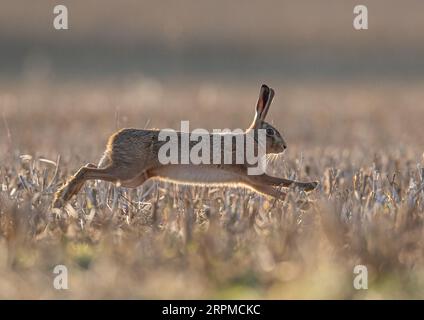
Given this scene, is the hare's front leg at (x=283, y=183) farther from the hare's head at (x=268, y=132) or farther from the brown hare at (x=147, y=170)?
the hare's head at (x=268, y=132)

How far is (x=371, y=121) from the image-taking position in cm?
1762

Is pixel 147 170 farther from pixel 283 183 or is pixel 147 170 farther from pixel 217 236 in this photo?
pixel 217 236

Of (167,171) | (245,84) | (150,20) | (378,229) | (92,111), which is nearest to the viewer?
(378,229)

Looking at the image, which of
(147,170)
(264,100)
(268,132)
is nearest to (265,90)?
(264,100)

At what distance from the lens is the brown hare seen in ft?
26.3

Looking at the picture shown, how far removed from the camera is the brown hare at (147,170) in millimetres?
8008

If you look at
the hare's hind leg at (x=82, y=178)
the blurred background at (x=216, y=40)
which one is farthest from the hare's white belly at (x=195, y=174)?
the blurred background at (x=216, y=40)

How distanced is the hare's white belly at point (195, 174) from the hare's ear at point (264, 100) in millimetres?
569

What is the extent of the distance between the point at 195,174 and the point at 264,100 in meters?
0.85

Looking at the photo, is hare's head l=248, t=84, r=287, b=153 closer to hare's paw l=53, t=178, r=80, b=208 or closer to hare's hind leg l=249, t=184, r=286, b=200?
hare's hind leg l=249, t=184, r=286, b=200

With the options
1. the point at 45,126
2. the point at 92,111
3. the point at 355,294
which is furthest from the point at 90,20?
the point at 355,294

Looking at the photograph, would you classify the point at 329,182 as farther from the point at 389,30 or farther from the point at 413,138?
the point at 389,30

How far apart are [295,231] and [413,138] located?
27.8ft

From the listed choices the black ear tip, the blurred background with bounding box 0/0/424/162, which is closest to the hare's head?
the black ear tip
